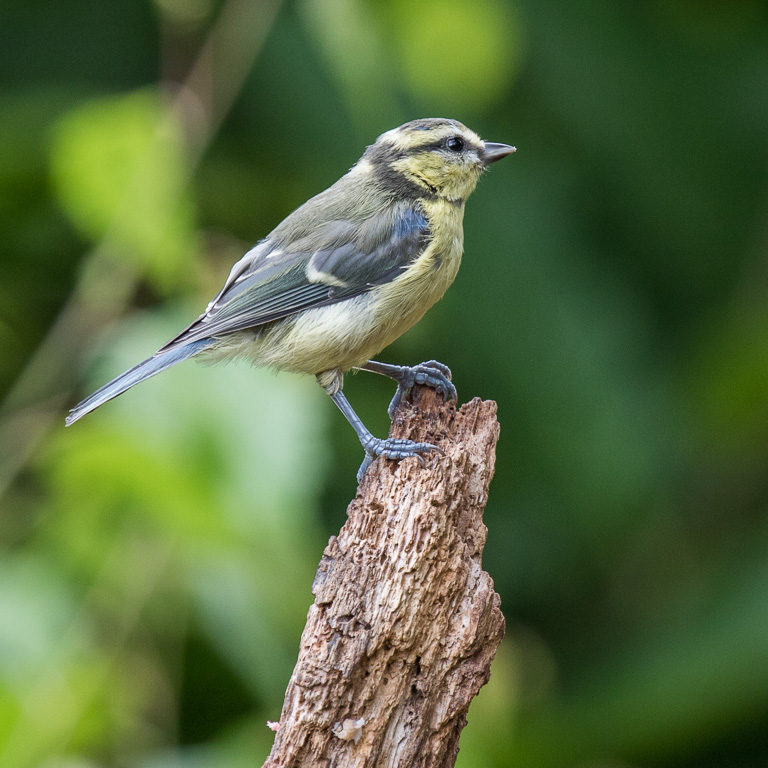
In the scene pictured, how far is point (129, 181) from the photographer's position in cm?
307

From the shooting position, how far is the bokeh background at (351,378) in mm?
2836

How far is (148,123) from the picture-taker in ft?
10.1

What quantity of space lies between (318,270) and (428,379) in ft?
1.72

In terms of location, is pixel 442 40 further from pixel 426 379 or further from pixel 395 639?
pixel 395 639

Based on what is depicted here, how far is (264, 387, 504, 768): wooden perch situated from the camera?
82.0 inches

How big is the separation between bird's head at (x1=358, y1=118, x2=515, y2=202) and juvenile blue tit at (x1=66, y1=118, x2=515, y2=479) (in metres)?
0.11

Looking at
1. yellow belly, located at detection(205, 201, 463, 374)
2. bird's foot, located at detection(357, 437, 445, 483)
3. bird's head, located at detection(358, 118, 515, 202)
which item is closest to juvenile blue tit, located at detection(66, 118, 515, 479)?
yellow belly, located at detection(205, 201, 463, 374)

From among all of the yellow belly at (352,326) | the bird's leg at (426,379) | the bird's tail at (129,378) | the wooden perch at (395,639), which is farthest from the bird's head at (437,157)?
the wooden perch at (395,639)

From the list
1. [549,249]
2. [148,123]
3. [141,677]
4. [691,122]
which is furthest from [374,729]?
[691,122]

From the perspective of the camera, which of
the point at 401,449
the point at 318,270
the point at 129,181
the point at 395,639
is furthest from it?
the point at 318,270

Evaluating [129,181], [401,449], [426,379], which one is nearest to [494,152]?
[426,379]

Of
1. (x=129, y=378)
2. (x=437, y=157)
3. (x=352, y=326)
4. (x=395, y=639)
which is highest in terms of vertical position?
(x=437, y=157)

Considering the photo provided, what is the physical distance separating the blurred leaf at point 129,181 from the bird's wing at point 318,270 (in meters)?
0.28

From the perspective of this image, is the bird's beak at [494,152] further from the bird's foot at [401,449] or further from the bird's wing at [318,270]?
the bird's foot at [401,449]
